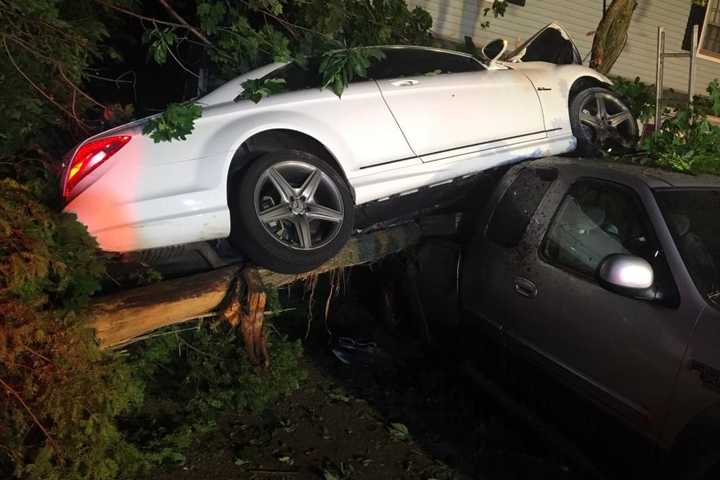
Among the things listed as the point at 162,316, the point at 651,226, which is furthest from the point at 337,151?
the point at 651,226

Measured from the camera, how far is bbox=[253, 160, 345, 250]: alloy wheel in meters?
3.66

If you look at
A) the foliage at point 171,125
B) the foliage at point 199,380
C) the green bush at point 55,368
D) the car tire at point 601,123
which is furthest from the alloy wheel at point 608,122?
the green bush at point 55,368

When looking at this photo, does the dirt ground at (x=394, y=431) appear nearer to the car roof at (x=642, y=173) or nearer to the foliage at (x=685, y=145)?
the car roof at (x=642, y=173)

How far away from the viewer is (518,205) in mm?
3885

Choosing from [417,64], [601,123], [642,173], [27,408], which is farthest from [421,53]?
[27,408]

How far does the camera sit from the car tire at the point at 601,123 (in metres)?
5.12

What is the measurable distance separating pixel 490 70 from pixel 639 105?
195cm

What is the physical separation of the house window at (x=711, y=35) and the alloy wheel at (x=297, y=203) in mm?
12017

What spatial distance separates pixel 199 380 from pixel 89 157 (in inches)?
62.8

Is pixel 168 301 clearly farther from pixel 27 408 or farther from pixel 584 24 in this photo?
pixel 584 24

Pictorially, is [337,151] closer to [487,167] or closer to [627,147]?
[487,167]

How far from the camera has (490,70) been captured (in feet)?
15.9

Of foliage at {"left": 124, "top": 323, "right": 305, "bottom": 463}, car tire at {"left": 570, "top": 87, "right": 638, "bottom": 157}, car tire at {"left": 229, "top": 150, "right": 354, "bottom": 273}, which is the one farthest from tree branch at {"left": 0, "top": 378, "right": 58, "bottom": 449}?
car tire at {"left": 570, "top": 87, "right": 638, "bottom": 157}

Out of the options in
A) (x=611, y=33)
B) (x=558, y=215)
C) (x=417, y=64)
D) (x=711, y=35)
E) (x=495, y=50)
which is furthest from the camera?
(x=711, y=35)
